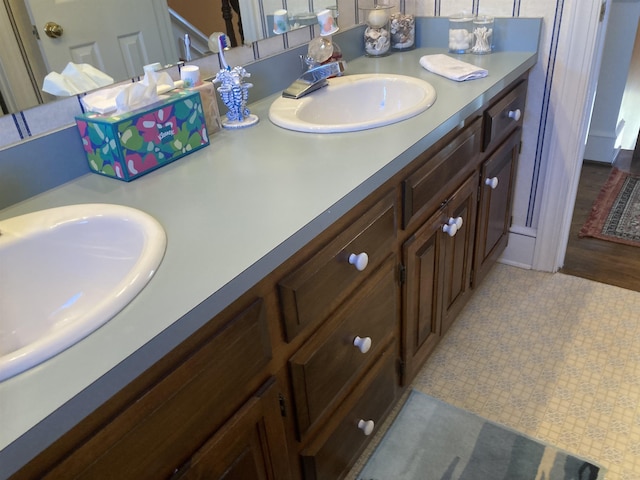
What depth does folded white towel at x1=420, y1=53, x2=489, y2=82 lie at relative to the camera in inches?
59.7

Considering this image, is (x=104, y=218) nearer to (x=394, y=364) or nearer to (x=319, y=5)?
(x=394, y=364)

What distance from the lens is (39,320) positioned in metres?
0.85

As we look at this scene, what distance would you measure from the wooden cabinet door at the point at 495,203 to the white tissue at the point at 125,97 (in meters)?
1.02

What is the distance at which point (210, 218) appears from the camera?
878 millimetres

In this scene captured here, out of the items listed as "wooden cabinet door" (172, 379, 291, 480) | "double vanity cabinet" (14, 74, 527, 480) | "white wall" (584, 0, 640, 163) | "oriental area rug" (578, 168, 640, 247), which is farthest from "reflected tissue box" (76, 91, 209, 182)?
"white wall" (584, 0, 640, 163)

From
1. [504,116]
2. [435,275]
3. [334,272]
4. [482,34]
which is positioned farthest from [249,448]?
[482,34]

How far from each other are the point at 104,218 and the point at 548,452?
1290mm

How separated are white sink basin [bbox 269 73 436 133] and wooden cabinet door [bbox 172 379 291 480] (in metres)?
0.69

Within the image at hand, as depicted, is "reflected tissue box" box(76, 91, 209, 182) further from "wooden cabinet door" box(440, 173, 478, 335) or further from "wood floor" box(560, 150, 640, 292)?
"wood floor" box(560, 150, 640, 292)

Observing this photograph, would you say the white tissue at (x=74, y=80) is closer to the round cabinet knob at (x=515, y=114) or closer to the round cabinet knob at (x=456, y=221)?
the round cabinet knob at (x=456, y=221)

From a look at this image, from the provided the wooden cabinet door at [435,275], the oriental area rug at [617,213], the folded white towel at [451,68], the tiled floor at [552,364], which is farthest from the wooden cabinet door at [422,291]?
the oriental area rug at [617,213]

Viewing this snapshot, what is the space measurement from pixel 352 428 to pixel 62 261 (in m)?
0.73

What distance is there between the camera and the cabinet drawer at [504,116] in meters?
1.55

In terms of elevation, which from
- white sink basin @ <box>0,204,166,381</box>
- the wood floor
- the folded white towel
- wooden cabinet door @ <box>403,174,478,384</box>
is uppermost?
the folded white towel
